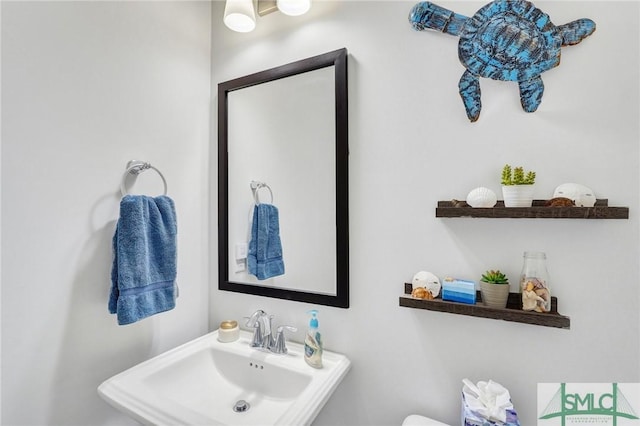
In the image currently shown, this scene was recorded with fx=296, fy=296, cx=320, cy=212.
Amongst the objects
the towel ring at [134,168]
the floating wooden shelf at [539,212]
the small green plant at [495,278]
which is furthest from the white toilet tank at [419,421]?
the towel ring at [134,168]

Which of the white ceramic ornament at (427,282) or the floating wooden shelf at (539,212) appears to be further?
the white ceramic ornament at (427,282)

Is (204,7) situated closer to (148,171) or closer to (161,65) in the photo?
(161,65)

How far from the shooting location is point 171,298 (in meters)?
1.14

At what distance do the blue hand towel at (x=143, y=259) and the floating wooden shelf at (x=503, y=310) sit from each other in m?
0.88

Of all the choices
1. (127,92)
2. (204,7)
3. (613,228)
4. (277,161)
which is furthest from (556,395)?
(204,7)

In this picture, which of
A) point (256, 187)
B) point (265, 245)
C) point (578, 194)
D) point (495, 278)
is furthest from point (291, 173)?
point (578, 194)

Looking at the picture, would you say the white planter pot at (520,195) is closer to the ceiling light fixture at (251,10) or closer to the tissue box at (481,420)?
the tissue box at (481,420)

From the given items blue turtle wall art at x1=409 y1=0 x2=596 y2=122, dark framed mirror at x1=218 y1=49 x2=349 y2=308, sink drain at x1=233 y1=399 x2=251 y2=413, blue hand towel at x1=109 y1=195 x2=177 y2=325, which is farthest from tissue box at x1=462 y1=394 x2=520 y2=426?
blue hand towel at x1=109 y1=195 x2=177 y2=325

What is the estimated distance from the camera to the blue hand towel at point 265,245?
132 centimetres

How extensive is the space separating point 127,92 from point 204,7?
0.67 m

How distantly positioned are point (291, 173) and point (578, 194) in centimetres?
96

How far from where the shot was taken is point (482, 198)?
0.88 metres

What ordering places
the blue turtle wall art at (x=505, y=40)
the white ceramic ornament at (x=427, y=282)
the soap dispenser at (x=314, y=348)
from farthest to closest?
1. the soap dispenser at (x=314, y=348)
2. the white ceramic ornament at (x=427, y=282)
3. the blue turtle wall art at (x=505, y=40)

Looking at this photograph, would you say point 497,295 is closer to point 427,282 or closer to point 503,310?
point 503,310
